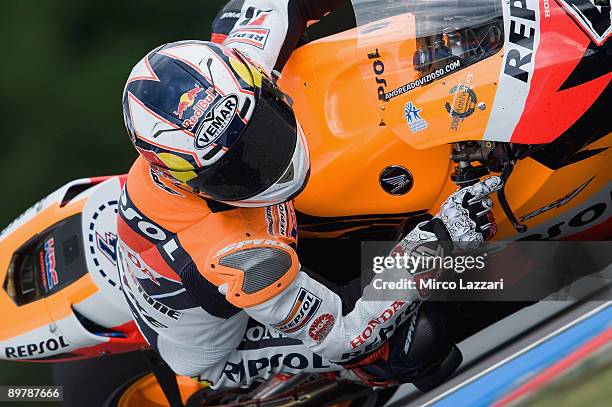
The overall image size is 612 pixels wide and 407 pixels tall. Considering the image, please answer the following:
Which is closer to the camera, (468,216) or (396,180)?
(468,216)

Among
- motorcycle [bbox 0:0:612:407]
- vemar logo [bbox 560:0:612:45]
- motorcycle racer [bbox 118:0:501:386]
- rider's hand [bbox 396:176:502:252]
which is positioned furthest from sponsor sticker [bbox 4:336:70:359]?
vemar logo [bbox 560:0:612:45]

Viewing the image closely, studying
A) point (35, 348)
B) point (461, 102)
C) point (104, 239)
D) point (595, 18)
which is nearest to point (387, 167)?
point (461, 102)

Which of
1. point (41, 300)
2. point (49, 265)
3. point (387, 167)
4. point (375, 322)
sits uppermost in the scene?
point (387, 167)

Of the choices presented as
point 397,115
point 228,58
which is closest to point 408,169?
point 397,115

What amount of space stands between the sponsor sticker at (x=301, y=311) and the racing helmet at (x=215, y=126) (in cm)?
27

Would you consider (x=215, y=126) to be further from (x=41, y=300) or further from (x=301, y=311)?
(x=41, y=300)

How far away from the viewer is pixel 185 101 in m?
2.42

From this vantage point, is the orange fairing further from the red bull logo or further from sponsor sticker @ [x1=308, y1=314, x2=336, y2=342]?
the red bull logo

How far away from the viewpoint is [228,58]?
254 centimetres

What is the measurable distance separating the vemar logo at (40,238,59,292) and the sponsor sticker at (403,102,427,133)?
4.53ft

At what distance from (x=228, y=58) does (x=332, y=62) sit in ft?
1.55

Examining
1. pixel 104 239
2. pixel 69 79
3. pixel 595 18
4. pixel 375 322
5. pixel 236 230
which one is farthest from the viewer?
pixel 69 79

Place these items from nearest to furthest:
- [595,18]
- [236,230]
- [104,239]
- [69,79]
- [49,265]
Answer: [595,18] → [236,230] → [104,239] → [49,265] → [69,79]

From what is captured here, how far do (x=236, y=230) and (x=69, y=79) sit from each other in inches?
115
